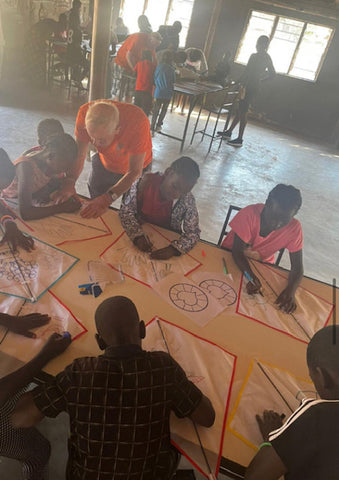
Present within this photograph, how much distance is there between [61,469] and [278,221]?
156cm

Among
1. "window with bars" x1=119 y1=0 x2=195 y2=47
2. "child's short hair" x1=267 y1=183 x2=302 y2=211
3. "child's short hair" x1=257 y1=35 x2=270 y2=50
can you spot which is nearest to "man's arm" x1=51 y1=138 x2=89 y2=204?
"child's short hair" x1=267 y1=183 x2=302 y2=211

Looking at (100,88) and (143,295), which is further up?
(100,88)

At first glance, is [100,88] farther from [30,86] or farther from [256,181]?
[30,86]

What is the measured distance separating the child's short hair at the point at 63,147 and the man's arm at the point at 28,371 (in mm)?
1174

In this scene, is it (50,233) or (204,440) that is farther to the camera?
(50,233)

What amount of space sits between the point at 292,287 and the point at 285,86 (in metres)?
8.79

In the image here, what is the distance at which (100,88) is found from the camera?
12.6ft

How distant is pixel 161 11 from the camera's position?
9.32m

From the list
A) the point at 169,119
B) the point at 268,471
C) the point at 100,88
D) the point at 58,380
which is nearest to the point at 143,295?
the point at 58,380

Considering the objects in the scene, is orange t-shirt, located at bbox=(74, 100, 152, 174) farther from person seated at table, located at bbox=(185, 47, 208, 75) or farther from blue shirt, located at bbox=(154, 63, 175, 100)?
person seated at table, located at bbox=(185, 47, 208, 75)

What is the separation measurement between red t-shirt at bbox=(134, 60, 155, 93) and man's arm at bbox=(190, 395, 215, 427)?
5152 mm

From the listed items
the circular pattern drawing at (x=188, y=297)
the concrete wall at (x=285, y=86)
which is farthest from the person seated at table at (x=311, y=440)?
the concrete wall at (x=285, y=86)

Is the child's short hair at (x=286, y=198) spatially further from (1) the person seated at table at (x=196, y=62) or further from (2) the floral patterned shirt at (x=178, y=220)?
(1) the person seated at table at (x=196, y=62)

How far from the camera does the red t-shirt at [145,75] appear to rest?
5.12m
